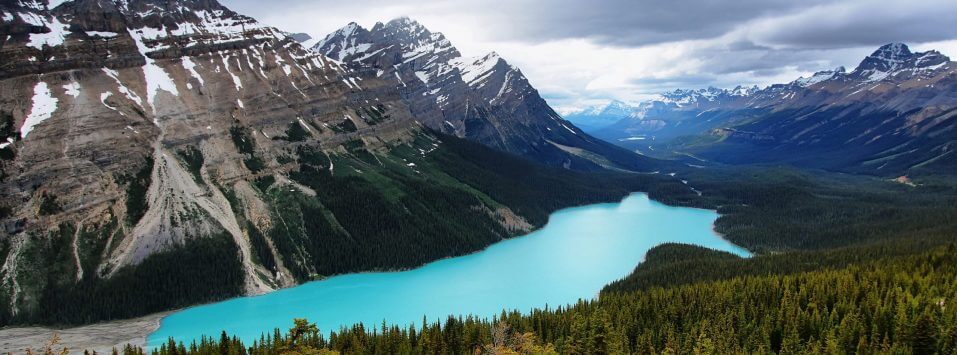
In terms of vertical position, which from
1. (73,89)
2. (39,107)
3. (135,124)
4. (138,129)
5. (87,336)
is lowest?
(87,336)

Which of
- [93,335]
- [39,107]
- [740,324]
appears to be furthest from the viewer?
[39,107]

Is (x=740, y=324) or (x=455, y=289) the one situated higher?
(x=455, y=289)

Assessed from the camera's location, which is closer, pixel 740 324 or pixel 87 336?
pixel 740 324

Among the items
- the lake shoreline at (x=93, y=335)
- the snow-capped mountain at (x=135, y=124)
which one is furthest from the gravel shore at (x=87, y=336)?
the snow-capped mountain at (x=135, y=124)

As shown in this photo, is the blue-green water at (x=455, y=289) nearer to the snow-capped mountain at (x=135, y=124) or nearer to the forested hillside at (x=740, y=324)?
the snow-capped mountain at (x=135, y=124)

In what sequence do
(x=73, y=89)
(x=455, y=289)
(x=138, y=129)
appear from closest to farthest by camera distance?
(x=455, y=289) → (x=73, y=89) → (x=138, y=129)

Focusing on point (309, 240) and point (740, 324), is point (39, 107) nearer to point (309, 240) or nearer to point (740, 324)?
point (309, 240)

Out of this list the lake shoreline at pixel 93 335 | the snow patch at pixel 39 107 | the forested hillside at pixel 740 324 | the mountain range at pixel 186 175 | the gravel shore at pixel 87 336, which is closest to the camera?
the forested hillside at pixel 740 324

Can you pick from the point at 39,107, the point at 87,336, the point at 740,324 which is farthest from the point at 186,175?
the point at 740,324

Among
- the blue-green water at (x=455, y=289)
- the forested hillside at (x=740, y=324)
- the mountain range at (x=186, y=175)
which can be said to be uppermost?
the mountain range at (x=186, y=175)
